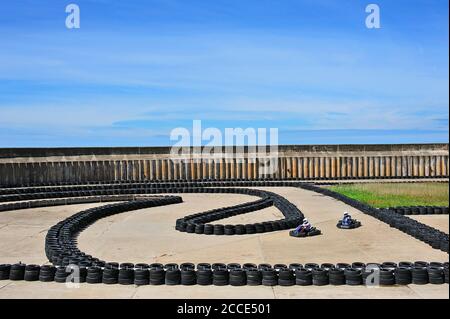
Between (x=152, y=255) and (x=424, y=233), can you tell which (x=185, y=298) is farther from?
(x=424, y=233)

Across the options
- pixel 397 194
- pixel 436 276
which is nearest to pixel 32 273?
pixel 436 276

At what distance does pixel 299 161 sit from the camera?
42.7 m

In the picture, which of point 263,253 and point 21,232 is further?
point 21,232

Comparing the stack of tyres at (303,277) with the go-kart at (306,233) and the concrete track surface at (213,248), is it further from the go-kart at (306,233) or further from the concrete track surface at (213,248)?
the go-kart at (306,233)

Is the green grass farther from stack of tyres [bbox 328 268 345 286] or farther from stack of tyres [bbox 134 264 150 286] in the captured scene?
stack of tyres [bbox 134 264 150 286]

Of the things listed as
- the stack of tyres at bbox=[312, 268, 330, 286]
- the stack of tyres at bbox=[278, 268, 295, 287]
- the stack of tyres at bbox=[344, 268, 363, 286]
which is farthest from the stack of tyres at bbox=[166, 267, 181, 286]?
the stack of tyres at bbox=[344, 268, 363, 286]

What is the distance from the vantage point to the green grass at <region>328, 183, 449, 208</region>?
82.2 ft

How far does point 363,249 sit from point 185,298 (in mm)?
6564

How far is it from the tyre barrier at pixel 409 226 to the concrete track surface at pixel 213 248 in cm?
23

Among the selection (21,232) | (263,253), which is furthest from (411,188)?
(21,232)

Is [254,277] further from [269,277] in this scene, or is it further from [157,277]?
[157,277]

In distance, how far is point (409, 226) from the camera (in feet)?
60.0
